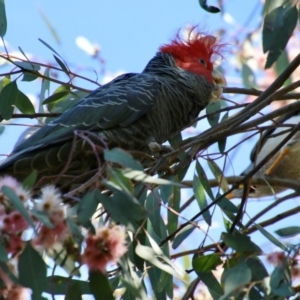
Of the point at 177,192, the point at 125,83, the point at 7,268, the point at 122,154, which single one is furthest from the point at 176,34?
the point at 7,268

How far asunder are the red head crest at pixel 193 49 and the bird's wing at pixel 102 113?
42 centimetres

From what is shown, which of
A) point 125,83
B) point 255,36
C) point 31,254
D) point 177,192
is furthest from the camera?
point 255,36

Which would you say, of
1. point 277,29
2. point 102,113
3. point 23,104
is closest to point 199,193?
point 102,113

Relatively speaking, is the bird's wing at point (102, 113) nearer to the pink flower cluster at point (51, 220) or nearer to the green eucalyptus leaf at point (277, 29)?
the green eucalyptus leaf at point (277, 29)

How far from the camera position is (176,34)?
10.6 ft

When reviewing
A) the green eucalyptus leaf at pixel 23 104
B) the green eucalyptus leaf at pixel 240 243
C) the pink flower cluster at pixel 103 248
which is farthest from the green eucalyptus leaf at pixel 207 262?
the green eucalyptus leaf at pixel 23 104

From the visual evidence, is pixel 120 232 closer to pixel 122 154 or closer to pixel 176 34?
pixel 122 154

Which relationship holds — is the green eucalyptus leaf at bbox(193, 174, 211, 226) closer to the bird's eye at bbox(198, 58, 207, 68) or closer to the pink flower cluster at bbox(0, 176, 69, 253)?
the bird's eye at bbox(198, 58, 207, 68)

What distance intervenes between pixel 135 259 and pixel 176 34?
1.40 meters

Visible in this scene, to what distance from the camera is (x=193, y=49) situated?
318 centimetres

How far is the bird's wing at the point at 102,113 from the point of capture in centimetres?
251

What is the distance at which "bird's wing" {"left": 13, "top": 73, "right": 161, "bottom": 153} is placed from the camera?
251 cm

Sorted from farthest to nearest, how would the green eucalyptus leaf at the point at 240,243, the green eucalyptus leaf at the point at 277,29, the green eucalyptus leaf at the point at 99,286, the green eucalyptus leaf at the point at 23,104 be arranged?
the green eucalyptus leaf at the point at 23,104
the green eucalyptus leaf at the point at 277,29
the green eucalyptus leaf at the point at 240,243
the green eucalyptus leaf at the point at 99,286

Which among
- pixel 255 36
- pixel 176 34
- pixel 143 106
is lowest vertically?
pixel 143 106
